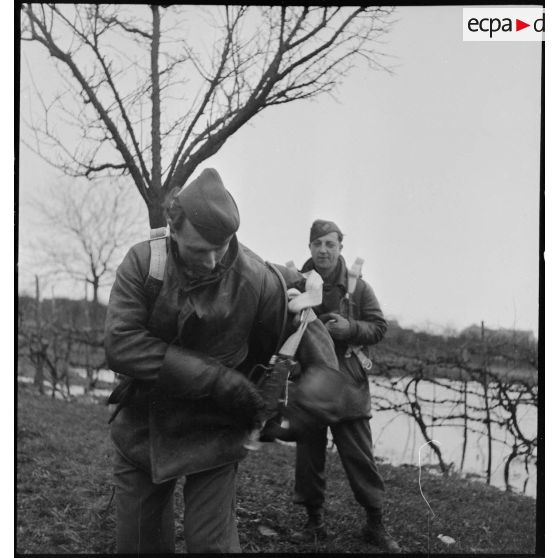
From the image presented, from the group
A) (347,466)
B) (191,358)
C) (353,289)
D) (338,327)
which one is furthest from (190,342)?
(347,466)

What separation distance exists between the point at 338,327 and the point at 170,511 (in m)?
1.25

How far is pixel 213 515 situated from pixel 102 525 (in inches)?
46.9

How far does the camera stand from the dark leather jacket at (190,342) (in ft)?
6.81

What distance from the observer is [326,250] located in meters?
3.08

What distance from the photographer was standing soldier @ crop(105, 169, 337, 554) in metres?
2.09

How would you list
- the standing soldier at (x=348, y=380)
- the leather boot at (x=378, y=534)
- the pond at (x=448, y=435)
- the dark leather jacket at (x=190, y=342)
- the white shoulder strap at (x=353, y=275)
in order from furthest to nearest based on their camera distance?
the pond at (x=448, y=435) → the white shoulder strap at (x=353, y=275) → the standing soldier at (x=348, y=380) → the leather boot at (x=378, y=534) → the dark leather jacket at (x=190, y=342)

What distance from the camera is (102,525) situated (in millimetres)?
3021

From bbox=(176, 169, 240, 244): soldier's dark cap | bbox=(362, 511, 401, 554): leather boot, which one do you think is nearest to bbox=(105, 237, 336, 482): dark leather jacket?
bbox=(176, 169, 240, 244): soldier's dark cap

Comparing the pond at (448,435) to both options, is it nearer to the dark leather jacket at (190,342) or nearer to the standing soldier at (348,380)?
the standing soldier at (348,380)

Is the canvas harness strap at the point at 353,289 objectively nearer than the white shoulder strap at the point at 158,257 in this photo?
No

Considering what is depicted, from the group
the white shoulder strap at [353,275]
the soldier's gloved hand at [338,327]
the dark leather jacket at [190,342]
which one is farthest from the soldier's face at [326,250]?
the dark leather jacket at [190,342]

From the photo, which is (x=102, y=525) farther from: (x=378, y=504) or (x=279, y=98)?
(x=279, y=98)

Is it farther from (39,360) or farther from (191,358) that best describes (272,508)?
(39,360)

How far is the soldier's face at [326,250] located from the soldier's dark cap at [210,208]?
972 mm
